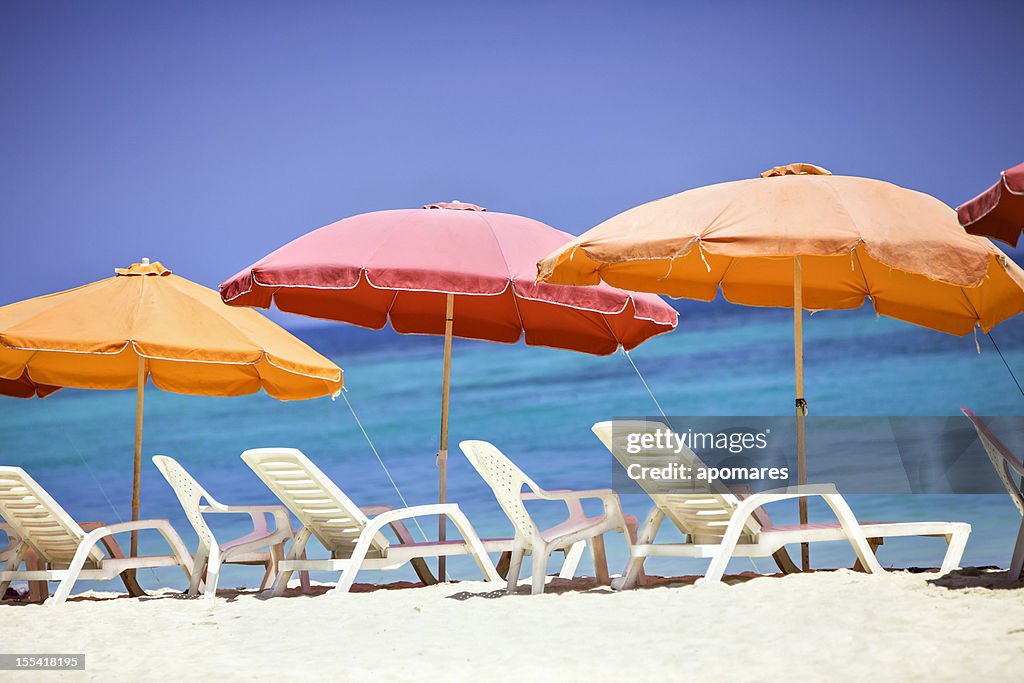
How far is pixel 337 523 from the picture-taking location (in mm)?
5949

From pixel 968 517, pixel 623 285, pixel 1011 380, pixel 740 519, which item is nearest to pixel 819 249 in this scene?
pixel 740 519

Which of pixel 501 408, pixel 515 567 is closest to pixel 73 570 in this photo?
pixel 515 567

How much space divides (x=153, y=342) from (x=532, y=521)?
2499mm

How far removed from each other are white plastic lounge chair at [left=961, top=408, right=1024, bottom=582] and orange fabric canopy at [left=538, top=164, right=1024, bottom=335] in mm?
649

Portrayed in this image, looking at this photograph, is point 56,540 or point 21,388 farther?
point 21,388

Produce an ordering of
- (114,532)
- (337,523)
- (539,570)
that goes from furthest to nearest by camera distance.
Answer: (114,532), (337,523), (539,570)

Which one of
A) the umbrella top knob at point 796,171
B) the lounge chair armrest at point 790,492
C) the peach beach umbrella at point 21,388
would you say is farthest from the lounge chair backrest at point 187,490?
the umbrella top knob at point 796,171

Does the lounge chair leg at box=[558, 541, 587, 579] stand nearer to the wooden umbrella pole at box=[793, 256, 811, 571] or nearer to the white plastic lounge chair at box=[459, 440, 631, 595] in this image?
the white plastic lounge chair at box=[459, 440, 631, 595]

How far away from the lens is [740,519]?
16.8 ft

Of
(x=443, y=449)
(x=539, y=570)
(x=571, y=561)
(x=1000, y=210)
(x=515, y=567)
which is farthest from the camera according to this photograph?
(x=443, y=449)

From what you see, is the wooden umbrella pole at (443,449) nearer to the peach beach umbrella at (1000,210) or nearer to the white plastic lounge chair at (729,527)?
the white plastic lounge chair at (729,527)

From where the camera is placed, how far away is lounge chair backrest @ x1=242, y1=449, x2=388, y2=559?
562 cm

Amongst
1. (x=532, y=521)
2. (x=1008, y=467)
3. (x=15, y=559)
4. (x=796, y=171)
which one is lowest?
(x=15, y=559)

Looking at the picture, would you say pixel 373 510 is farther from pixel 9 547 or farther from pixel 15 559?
pixel 9 547
